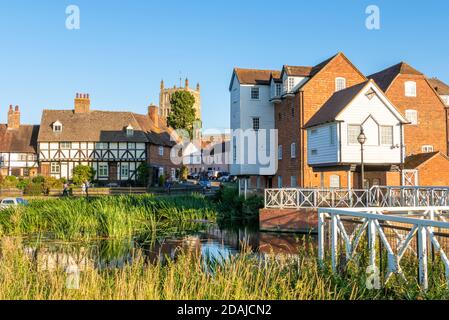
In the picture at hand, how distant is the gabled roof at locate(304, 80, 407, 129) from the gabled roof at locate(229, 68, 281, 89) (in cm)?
766

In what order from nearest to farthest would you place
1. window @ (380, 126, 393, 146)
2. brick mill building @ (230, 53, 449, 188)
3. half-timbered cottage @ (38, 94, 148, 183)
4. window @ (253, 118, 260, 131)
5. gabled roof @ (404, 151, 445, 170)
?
brick mill building @ (230, 53, 449, 188), window @ (380, 126, 393, 146), gabled roof @ (404, 151, 445, 170), window @ (253, 118, 260, 131), half-timbered cottage @ (38, 94, 148, 183)

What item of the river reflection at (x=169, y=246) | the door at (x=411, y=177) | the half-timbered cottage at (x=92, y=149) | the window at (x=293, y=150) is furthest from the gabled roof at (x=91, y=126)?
the river reflection at (x=169, y=246)

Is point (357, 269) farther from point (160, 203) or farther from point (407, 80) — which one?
point (407, 80)

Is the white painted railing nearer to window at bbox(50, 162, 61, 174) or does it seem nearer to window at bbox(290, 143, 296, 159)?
window at bbox(290, 143, 296, 159)

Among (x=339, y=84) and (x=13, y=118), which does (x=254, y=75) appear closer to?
(x=339, y=84)

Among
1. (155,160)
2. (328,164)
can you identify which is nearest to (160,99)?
(155,160)

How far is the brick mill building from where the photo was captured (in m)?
29.0

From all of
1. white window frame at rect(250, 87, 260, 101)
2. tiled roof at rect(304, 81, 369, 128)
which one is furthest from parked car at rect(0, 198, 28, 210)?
white window frame at rect(250, 87, 260, 101)

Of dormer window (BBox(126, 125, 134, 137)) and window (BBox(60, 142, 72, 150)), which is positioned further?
dormer window (BBox(126, 125, 134, 137))

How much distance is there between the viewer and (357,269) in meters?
8.81

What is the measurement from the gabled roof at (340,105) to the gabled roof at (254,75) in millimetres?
7662

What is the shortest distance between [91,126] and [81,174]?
798 cm
